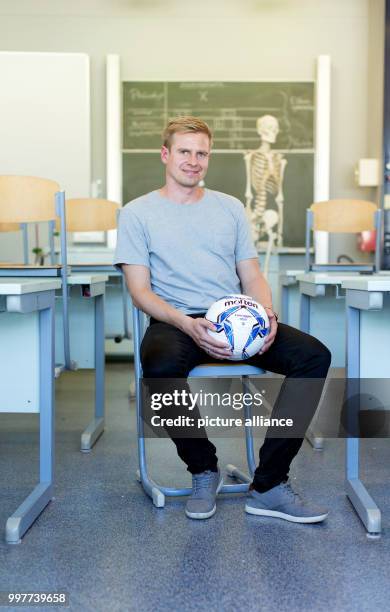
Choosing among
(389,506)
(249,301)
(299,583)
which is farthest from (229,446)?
(299,583)

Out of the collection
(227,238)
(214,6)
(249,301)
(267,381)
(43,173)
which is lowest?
(267,381)

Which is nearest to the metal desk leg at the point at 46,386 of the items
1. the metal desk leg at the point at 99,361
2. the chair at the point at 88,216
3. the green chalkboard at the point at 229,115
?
the metal desk leg at the point at 99,361

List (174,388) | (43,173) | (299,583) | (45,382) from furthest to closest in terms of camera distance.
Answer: (43,173) → (45,382) → (174,388) → (299,583)

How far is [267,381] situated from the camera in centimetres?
282

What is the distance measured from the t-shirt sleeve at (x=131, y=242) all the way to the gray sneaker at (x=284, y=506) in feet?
2.56

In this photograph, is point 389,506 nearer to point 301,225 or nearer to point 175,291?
point 175,291

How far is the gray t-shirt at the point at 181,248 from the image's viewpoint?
6.91ft

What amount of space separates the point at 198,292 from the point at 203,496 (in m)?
0.62

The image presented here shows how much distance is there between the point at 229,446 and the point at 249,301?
1.02 metres

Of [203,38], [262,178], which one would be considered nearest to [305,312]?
[262,178]

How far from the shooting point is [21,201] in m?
2.55

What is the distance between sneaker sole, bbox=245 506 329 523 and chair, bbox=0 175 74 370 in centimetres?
98

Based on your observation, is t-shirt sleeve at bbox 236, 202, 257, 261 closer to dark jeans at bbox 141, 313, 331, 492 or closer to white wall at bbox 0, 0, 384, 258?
dark jeans at bbox 141, 313, 331, 492

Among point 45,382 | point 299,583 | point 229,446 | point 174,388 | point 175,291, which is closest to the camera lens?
point 299,583
